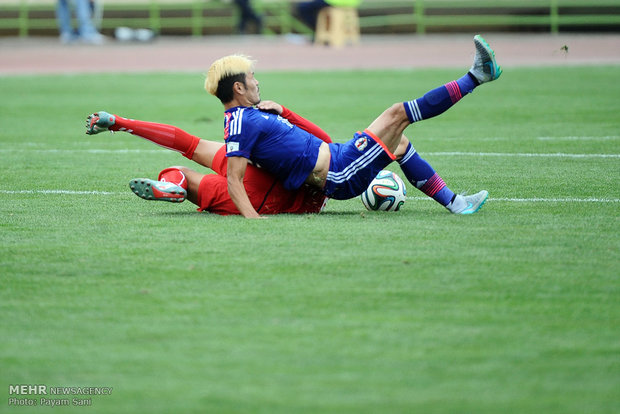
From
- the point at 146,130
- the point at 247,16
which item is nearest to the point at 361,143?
the point at 146,130

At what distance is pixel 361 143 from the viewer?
21.2ft

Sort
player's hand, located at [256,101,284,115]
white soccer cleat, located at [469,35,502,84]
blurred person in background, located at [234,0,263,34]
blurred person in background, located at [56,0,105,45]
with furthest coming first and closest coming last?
blurred person in background, located at [234,0,263,34], blurred person in background, located at [56,0,105,45], player's hand, located at [256,101,284,115], white soccer cleat, located at [469,35,502,84]

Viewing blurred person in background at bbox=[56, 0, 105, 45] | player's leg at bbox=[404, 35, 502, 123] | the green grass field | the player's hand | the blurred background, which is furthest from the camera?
the blurred background

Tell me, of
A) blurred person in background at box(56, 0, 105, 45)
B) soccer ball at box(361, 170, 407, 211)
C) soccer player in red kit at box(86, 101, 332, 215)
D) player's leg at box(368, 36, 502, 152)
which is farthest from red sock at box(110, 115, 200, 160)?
blurred person in background at box(56, 0, 105, 45)

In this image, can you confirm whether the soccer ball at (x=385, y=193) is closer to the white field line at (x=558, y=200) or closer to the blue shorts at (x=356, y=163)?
the blue shorts at (x=356, y=163)

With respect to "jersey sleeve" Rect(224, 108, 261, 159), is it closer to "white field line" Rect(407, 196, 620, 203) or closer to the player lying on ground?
the player lying on ground

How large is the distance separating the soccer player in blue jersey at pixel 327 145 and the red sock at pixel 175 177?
1.74 ft

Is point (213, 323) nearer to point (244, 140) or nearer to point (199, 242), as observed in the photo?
point (199, 242)

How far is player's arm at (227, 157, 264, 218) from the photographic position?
6465 millimetres

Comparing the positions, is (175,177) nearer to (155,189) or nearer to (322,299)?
(155,189)

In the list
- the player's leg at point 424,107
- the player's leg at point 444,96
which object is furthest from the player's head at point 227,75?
the player's leg at point 444,96

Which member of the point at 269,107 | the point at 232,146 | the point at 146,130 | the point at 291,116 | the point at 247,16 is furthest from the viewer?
the point at 247,16

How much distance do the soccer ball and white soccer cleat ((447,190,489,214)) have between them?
38cm

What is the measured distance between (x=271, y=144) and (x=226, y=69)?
2.09 ft
